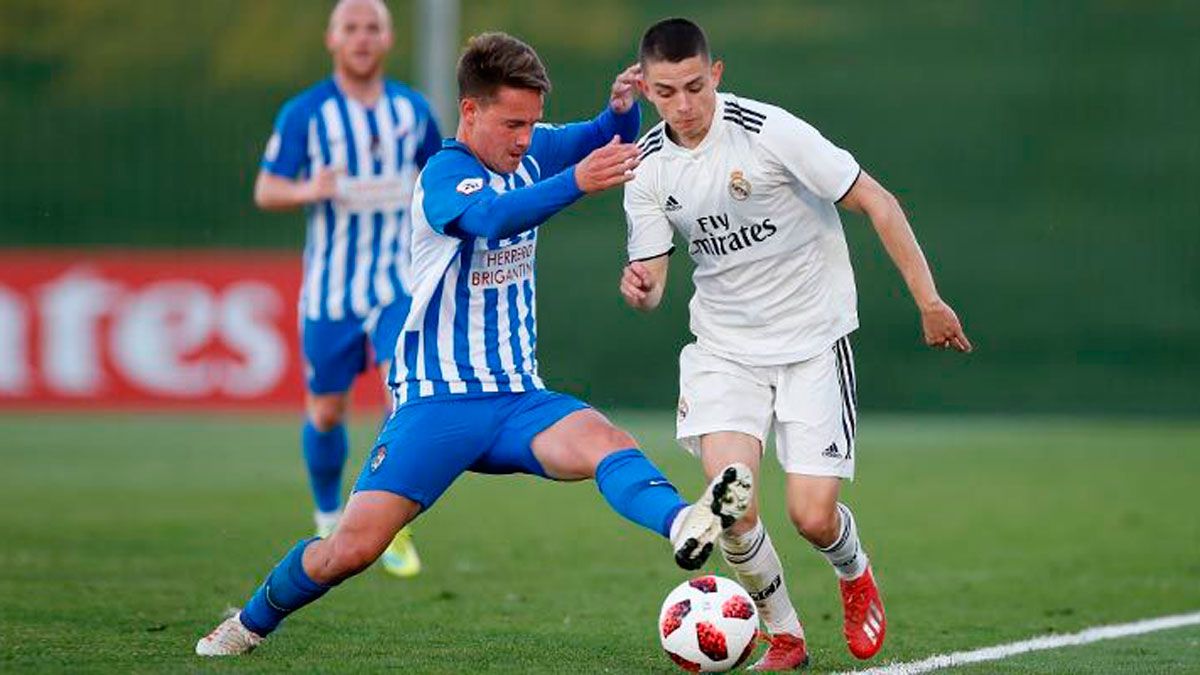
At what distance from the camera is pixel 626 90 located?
670 centimetres

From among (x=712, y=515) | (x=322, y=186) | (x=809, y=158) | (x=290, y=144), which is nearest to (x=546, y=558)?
(x=322, y=186)

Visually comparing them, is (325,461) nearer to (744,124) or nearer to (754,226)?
(754,226)

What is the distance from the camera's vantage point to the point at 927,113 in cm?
1739

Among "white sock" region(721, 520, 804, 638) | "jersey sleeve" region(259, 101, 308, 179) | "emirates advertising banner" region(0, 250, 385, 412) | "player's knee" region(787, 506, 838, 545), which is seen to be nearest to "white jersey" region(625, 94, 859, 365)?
"player's knee" region(787, 506, 838, 545)

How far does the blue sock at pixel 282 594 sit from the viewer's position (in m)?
6.25

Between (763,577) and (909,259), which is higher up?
(909,259)

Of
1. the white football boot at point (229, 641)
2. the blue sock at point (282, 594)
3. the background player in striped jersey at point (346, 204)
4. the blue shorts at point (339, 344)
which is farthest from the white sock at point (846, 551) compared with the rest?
the blue shorts at point (339, 344)

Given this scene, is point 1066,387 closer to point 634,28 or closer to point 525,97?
point 634,28

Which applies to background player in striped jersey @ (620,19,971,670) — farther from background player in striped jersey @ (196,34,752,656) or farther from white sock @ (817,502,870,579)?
background player in striped jersey @ (196,34,752,656)

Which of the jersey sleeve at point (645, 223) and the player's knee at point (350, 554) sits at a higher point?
the jersey sleeve at point (645, 223)

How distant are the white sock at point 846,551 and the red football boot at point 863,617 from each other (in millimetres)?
27

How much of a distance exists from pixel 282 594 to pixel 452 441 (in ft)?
2.42

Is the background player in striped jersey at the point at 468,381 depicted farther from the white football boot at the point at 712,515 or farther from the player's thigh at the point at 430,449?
the white football boot at the point at 712,515

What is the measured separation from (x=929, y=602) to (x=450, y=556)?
256 cm
